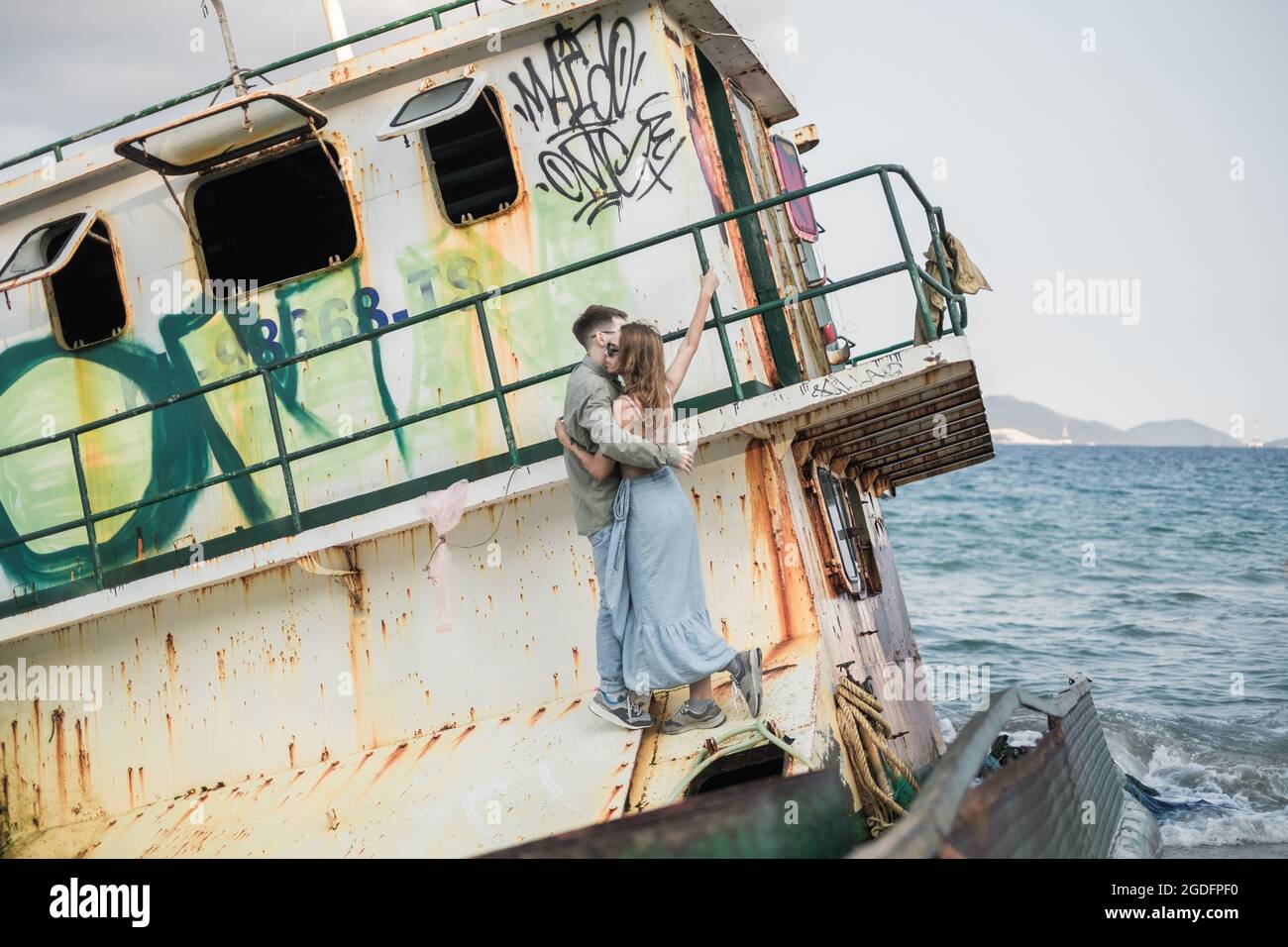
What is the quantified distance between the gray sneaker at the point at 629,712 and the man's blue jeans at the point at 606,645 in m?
0.06

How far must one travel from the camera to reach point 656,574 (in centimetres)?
647

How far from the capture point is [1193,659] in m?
19.0

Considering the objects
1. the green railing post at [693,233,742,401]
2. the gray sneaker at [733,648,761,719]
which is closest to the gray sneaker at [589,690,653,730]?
the gray sneaker at [733,648,761,719]

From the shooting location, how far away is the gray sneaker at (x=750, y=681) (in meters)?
6.39

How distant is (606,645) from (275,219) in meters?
3.80

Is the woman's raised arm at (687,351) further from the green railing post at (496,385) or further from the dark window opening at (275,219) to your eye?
the dark window opening at (275,219)

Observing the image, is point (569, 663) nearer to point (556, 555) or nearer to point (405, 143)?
point (556, 555)

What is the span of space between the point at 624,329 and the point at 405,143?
2.67 m

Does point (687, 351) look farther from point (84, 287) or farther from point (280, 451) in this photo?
point (84, 287)

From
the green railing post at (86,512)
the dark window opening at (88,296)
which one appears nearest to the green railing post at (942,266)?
the green railing post at (86,512)

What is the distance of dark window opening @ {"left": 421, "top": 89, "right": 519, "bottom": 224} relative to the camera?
320 inches

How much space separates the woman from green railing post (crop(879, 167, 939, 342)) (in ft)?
5.00
